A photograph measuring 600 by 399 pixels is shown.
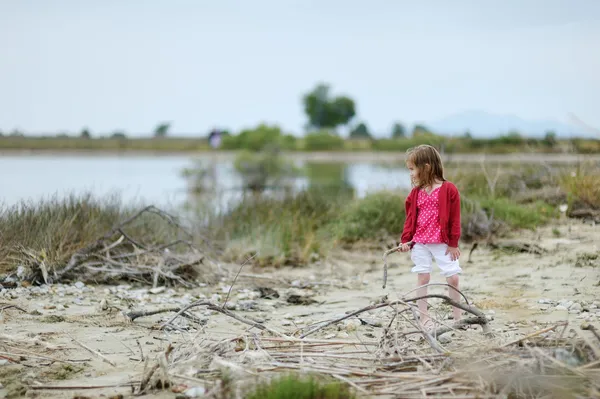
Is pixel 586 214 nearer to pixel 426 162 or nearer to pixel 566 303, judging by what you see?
pixel 566 303

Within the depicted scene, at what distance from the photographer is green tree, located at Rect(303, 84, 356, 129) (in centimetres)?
11562

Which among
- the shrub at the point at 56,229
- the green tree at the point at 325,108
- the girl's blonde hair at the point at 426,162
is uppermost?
the green tree at the point at 325,108

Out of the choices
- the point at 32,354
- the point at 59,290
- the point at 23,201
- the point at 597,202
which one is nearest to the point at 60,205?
the point at 23,201

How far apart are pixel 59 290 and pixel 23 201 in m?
2.21

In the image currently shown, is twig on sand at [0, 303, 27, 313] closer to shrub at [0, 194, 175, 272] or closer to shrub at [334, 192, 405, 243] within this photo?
shrub at [0, 194, 175, 272]

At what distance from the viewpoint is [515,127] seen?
61.2ft

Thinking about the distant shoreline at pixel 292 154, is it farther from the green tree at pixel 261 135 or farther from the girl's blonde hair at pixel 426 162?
the girl's blonde hair at pixel 426 162

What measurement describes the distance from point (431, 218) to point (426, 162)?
48 cm

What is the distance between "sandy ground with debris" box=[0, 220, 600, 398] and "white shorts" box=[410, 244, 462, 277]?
1.81ft

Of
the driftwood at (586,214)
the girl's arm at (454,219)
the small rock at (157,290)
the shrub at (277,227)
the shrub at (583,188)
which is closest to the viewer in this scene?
the girl's arm at (454,219)

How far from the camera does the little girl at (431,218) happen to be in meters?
6.29

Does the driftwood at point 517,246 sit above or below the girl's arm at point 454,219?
below

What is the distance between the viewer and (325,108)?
381ft

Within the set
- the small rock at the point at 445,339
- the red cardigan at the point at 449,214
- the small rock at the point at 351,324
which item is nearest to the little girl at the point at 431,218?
the red cardigan at the point at 449,214
